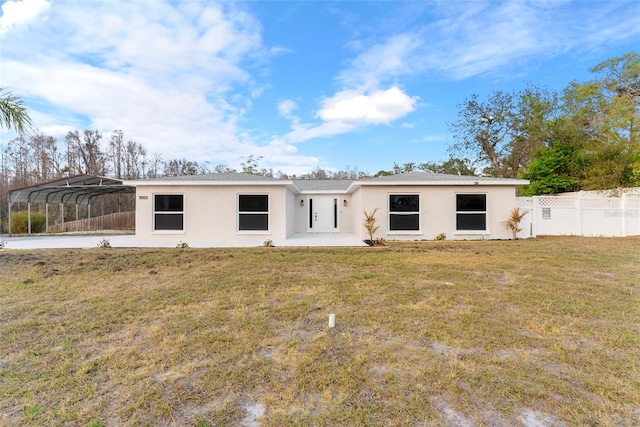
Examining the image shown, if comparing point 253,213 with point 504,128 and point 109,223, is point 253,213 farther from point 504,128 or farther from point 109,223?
point 504,128

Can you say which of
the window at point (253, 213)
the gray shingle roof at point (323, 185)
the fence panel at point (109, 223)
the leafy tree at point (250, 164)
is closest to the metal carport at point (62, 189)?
the fence panel at point (109, 223)

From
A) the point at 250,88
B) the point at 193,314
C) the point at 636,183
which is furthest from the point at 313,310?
the point at 636,183

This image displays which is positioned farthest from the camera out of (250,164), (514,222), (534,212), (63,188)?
(250,164)

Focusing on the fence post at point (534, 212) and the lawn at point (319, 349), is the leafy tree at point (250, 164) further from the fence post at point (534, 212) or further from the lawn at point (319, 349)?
the lawn at point (319, 349)

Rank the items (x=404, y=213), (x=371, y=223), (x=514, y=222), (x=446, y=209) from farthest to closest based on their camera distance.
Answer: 1. (x=404, y=213)
2. (x=446, y=209)
3. (x=514, y=222)
4. (x=371, y=223)

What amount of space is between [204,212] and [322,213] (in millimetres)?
6314

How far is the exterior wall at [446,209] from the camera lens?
1278cm

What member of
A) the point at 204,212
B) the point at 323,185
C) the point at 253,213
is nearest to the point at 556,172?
the point at 323,185

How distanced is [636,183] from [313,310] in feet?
64.0

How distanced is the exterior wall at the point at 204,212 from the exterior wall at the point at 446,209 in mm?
4147

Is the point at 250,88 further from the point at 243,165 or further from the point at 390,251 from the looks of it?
the point at 243,165

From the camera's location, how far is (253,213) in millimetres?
12617

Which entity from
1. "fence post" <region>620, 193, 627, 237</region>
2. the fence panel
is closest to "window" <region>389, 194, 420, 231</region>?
"fence post" <region>620, 193, 627, 237</region>

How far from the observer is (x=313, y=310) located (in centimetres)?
443
